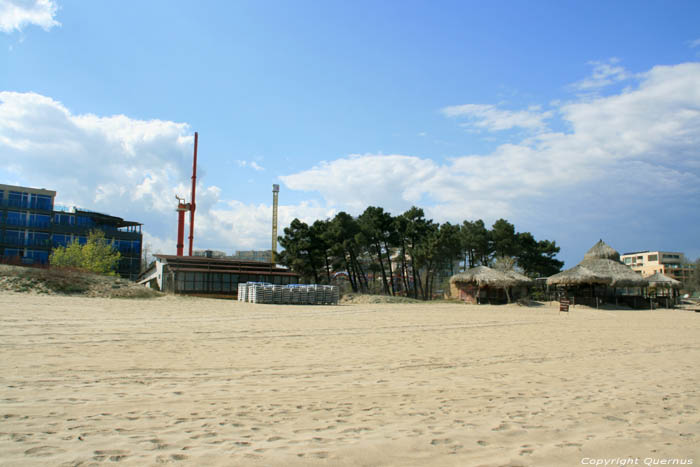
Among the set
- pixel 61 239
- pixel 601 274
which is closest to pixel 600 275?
pixel 601 274

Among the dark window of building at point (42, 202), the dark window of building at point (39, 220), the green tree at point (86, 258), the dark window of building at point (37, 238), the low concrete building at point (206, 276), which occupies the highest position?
the dark window of building at point (42, 202)

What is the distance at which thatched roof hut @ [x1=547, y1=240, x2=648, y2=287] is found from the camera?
1368 inches

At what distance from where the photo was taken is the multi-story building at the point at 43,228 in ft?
186

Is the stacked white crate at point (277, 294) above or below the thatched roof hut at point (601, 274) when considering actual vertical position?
below

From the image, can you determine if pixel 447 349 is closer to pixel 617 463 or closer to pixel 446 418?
pixel 446 418

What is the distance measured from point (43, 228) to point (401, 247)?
47.5 m

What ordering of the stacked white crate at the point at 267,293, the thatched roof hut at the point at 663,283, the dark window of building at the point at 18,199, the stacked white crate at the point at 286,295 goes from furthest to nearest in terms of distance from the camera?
the dark window of building at the point at 18,199
the thatched roof hut at the point at 663,283
the stacked white crate at the point at 286,295
the stacked white crate at the point at 267,293

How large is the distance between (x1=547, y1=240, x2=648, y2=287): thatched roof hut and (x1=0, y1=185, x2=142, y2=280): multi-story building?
53.4m

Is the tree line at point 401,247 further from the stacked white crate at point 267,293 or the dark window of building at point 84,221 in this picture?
the dark window of building at point 84,221

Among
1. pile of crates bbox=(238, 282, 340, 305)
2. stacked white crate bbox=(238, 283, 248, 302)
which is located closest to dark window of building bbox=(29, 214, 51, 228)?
stacked white crate bbox=(238, 283, 248, 302)

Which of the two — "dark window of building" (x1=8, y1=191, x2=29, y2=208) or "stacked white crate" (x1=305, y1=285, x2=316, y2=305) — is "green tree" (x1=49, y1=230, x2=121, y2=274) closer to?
"dark window of building" (x1=8, y1=191, x2=29, y2=208)

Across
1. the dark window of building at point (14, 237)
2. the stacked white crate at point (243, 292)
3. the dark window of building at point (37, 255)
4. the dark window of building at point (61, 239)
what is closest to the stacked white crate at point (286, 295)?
the stacked white crate at point (243, 292)

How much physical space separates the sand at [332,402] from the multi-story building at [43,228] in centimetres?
5663

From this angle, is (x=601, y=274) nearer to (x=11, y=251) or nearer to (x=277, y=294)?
(x=277, y=294)
